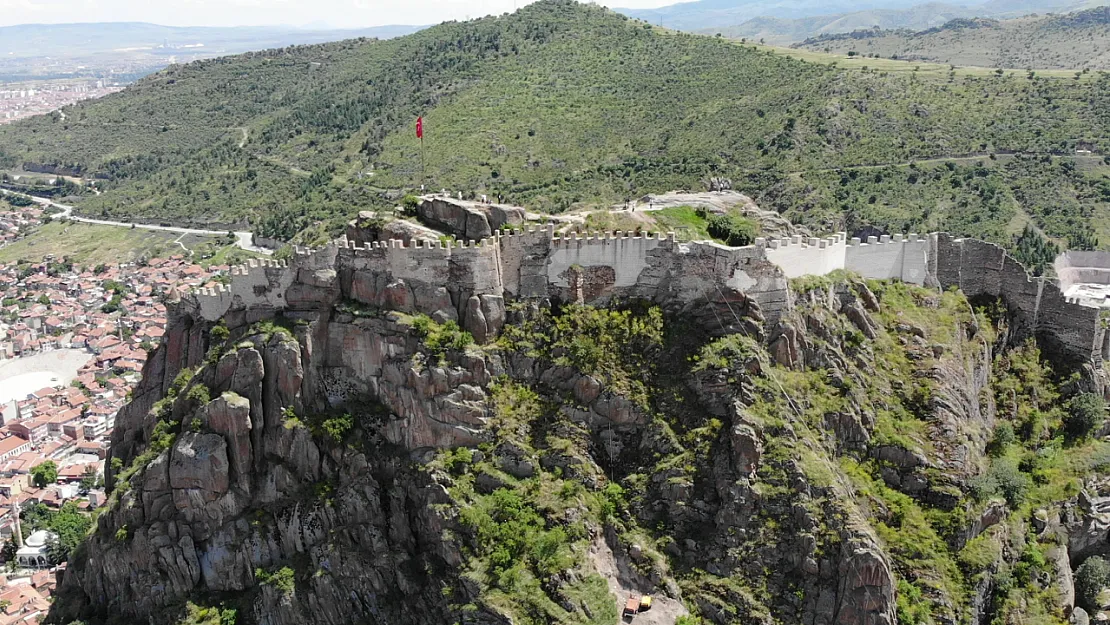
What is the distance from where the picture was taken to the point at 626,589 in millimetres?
34469

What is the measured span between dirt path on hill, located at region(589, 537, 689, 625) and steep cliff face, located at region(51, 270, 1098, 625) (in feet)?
0.27

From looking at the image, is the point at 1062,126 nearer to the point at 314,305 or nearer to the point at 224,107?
the point at 314,305

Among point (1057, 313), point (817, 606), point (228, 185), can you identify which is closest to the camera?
point (817, 606)

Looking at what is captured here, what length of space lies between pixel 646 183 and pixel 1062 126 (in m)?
42.4

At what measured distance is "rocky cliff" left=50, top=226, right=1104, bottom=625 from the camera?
34.3 metres

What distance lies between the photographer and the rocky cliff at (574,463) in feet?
112

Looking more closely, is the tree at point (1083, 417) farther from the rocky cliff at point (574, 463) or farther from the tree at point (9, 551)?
the tree at point (9, 551)

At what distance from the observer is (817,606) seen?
33.4 m

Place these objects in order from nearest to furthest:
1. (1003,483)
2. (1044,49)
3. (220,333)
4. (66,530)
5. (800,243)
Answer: (1003,483)
(800,243)
(220,333)
(66,530)
(1044,49)

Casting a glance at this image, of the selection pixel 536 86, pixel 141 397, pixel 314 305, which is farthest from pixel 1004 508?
pixel 536 86

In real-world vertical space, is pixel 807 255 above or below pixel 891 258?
above

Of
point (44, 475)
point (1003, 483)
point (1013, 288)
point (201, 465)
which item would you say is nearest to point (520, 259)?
point (201, 465)

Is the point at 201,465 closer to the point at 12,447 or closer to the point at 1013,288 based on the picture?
the point at 1013,288

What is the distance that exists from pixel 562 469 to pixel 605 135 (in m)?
74.5
